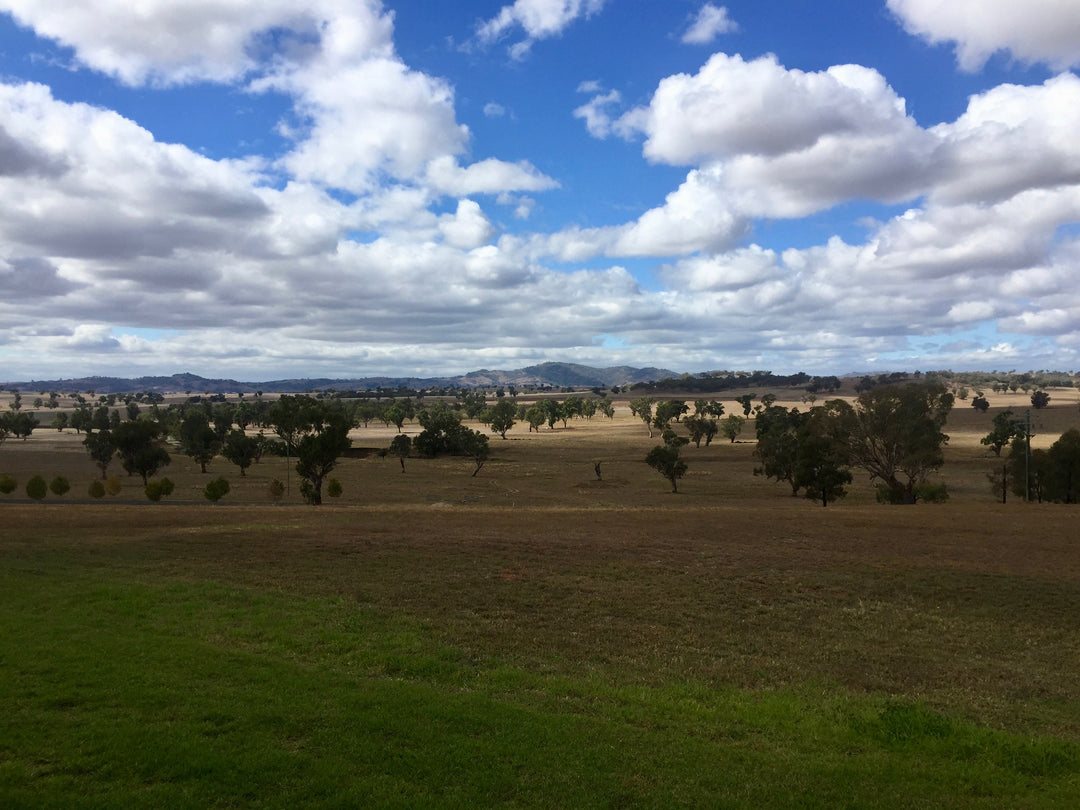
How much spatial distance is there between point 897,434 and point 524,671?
54389 mm

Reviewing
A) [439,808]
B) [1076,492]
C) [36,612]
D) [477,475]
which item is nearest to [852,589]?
[439,808]

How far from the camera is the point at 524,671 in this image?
1455 centimetres

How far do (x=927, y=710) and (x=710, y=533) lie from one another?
69.7 ft

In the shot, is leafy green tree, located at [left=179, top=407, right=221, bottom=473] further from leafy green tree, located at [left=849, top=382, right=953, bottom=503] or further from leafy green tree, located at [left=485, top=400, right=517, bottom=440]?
leafy green tree, located at [left=849, top=382, right=953, bottom=503]

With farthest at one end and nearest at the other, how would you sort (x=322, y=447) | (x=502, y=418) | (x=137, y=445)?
1. (x=502, y=418)
2. (x=137, y=445)
3. (x=322, y=447)

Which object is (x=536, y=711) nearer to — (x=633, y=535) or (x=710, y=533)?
(x=633, y=535)

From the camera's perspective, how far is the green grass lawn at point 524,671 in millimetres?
9406

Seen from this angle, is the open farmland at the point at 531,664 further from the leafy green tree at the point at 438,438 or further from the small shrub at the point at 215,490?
the leafy green tree at the point at 438,438

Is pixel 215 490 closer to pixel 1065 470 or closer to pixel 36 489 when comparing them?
pixel 36 489

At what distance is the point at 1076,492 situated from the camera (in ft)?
199

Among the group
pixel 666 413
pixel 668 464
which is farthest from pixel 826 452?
pixel 666 413

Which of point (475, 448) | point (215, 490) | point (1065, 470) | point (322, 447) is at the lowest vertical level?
point (475, 448)

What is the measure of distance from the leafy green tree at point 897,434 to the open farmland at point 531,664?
23.9 meters

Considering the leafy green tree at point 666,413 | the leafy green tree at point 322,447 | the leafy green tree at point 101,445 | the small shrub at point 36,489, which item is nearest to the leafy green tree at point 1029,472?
the leafy green tree at point 322,447
